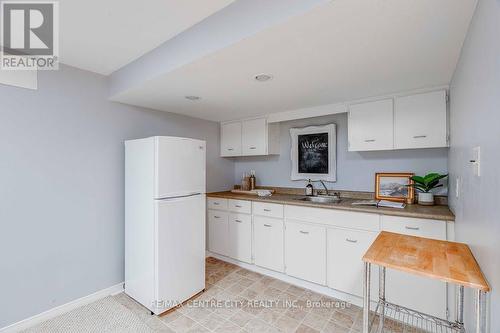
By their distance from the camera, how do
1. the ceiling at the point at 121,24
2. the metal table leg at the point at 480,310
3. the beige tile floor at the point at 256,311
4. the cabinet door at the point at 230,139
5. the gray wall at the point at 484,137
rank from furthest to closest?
the cabinet door at the point at 230,139 < the beige tile floor at the point at 256,311 < the ceiling at the point at 121,24 < the metal table leg at the point at 480,310 < the gray wall at the point at 484,137

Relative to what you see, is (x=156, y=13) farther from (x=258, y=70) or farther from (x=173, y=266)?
(x=173, y=266)

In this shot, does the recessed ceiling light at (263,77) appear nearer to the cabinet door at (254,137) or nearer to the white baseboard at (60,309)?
the cabinet door at (254,137)

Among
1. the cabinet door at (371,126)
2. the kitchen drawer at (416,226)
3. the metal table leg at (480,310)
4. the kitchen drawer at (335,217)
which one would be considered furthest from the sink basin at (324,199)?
the metal table leg at (480,310)

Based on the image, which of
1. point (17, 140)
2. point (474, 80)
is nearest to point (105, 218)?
point (17, 140)

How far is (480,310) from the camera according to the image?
3.17 ft

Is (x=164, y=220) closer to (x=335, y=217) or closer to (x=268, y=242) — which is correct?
(x=268, y=242)

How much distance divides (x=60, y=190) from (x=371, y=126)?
304 centimetres

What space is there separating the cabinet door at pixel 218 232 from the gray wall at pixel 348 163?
0.84 metres

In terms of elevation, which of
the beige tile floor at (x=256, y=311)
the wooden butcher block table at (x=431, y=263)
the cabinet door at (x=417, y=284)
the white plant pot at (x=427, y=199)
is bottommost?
the beige tile floor at (x=256, y=311)

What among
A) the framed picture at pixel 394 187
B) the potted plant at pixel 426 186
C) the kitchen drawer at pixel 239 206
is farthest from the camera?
the kitchen drawer at pixel 239 206

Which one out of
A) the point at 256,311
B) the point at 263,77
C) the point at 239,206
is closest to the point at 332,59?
the point at 263,77

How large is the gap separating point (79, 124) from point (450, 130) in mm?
3347

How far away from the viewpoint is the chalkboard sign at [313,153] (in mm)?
3088

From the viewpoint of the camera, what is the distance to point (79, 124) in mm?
2273
